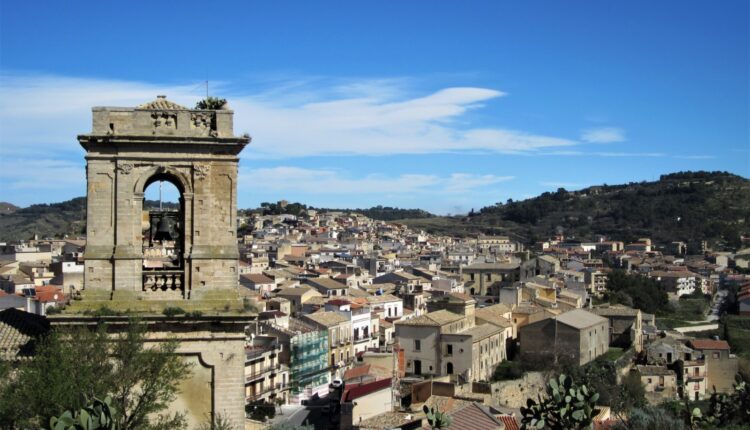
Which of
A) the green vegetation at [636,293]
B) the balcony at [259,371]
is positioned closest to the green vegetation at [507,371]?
the balcony at [259,371]

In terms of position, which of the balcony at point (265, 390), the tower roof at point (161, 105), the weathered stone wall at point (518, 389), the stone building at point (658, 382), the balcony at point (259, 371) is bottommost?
the stone building at point (658, 382)

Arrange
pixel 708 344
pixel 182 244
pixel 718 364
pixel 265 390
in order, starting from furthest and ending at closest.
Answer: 1. pixel 708 344
2. pixel 718 364
3. pixel 265 390
4. pixel 182 244

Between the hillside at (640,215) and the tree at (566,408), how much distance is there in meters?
139

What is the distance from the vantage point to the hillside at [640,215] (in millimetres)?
155125

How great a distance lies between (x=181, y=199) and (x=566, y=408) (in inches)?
224

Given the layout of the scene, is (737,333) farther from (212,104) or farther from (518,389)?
(212,104)

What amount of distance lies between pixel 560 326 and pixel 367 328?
1044 cm

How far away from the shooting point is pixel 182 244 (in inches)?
460

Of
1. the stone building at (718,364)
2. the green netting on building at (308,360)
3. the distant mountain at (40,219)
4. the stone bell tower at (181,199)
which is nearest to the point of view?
the stone bell tower at (181,199)

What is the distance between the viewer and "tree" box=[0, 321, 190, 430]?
393 inches

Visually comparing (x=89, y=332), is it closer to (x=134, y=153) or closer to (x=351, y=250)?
(x=134, y=153)

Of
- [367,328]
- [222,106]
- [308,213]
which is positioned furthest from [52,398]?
[308,213]

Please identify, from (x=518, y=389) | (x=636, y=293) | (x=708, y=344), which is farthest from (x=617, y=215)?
(x=518, y=389)

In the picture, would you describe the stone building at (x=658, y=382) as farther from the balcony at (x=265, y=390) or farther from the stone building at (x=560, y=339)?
the balcony at (x=265, y=390)
